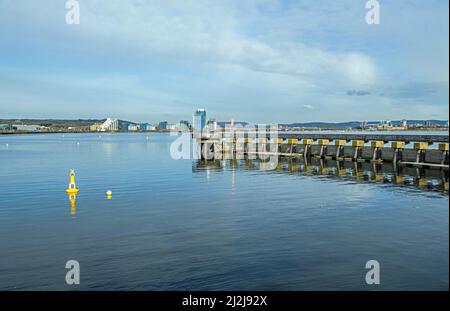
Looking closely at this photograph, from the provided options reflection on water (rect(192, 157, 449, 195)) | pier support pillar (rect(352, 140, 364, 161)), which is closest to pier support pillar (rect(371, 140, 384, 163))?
reflection on water (rect(192, 157, 449, 195))

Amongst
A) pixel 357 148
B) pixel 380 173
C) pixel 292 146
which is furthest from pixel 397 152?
pixel 292 146

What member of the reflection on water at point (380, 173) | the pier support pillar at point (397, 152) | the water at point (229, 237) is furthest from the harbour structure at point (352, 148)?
the water at point (229, 237)

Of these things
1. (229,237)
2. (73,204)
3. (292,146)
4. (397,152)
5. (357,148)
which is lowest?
(229,237)

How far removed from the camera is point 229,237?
→ 19.3 metres

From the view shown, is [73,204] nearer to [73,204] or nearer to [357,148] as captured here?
[73,204]

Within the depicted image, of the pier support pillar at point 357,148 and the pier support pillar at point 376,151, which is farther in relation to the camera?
the pier support pillar at point 357,148

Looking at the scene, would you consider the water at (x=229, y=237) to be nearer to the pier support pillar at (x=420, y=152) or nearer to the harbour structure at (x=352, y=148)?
the pier support pillar at (x=420, y=152)

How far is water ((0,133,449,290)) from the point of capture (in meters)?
13.8

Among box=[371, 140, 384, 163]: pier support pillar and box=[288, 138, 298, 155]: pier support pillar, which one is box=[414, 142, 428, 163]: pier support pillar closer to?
box=[371, 140, 384, 163]: pier support pillar

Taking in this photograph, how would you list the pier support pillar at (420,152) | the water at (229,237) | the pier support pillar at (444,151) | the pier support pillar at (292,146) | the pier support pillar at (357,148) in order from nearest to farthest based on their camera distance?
the water at (229,237) < the pier support pillar at (444,151) < the pier support pillar at (420,152) < the pier support pillar at (357,148) < the pier support pillar at (292,146)

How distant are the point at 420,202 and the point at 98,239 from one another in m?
19.9

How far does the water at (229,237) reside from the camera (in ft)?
45.3

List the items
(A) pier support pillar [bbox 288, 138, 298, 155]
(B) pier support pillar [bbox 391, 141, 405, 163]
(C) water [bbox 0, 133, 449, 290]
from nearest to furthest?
(C) water [bbox 0, 133, 449, 290] → (B) pier support pillar [bbox 391, 141, 405, 163] → (A) pier support pillar [bbox 288, 138, 298, 155]
